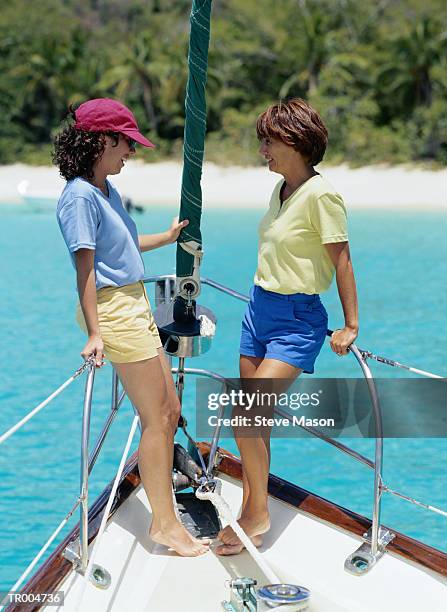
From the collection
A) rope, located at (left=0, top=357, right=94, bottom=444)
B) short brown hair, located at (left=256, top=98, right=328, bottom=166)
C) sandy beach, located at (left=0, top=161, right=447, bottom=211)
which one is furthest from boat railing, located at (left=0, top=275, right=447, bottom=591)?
sandy beach, located at (left=0, top=161, right=447, bottom=211)

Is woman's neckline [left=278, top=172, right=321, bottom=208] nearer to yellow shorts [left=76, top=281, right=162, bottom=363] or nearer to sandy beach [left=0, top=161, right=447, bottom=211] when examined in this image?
yellow shorts [left=76, top=281, right=162, bottom=363]

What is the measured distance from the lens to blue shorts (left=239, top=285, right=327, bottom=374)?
2566 millimetres

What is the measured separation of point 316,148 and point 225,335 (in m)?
5.33

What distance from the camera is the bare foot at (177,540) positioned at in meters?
2.61

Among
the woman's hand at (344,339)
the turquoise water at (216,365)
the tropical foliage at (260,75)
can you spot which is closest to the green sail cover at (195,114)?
the woman's hand at (344,339)

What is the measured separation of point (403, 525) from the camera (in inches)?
179

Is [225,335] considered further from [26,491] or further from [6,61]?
[6,61]

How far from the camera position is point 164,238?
282 centimetres

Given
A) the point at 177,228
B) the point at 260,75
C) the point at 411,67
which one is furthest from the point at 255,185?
the point at 177,228

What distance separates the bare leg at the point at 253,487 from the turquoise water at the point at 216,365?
184 cm

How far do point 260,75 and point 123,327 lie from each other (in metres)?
22.7

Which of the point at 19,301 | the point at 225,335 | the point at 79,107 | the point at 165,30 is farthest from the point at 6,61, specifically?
the point at 79,107

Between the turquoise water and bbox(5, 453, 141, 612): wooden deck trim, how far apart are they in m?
1.54

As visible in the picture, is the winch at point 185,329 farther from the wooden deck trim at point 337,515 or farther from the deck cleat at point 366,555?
the deck cleat at point 366,555
